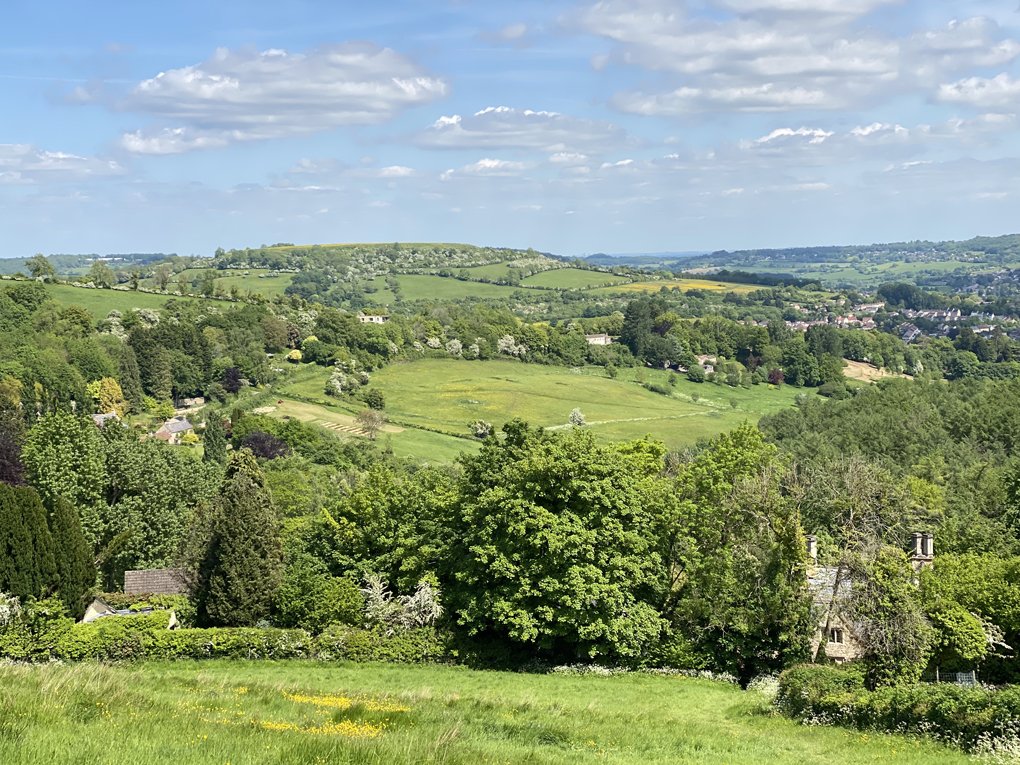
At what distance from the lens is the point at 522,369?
146 metres

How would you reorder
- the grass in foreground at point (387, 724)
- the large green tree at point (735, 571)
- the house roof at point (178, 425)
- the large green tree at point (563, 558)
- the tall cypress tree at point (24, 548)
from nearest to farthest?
the grass in foreground at point (387, 724), the large green tree at point (735, 571), the large green tree at point (563, 558), the tall cypress tree at point (24, 548), the house roof at point (178, 425)

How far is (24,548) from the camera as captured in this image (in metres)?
34.4

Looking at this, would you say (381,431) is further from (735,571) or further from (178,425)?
(735,571)

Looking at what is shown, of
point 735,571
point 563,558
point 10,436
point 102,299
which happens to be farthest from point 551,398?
point 563,558

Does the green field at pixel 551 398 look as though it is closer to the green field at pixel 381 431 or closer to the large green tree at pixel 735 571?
the green field at pixel 381 431

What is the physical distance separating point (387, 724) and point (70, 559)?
2454 centimetres

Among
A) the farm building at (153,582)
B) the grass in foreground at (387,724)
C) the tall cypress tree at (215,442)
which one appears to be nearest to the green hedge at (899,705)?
the grass in foreground at (387,724)

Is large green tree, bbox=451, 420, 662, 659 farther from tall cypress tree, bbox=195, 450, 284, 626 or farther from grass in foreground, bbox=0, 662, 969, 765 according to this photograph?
tall cypress tree, bbox=195, 450, 284, 626

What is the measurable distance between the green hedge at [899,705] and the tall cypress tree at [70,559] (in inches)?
1050

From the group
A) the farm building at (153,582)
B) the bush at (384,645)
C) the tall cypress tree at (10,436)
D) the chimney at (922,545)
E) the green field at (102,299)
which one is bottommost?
the farm building at (153,582)

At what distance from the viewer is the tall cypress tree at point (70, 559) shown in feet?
118

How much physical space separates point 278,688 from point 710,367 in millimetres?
136092

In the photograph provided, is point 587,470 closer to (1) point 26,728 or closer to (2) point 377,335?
(1) point 26,728

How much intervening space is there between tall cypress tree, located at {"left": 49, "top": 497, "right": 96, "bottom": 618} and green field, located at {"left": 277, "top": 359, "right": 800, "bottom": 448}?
→ 5490 centimetres
